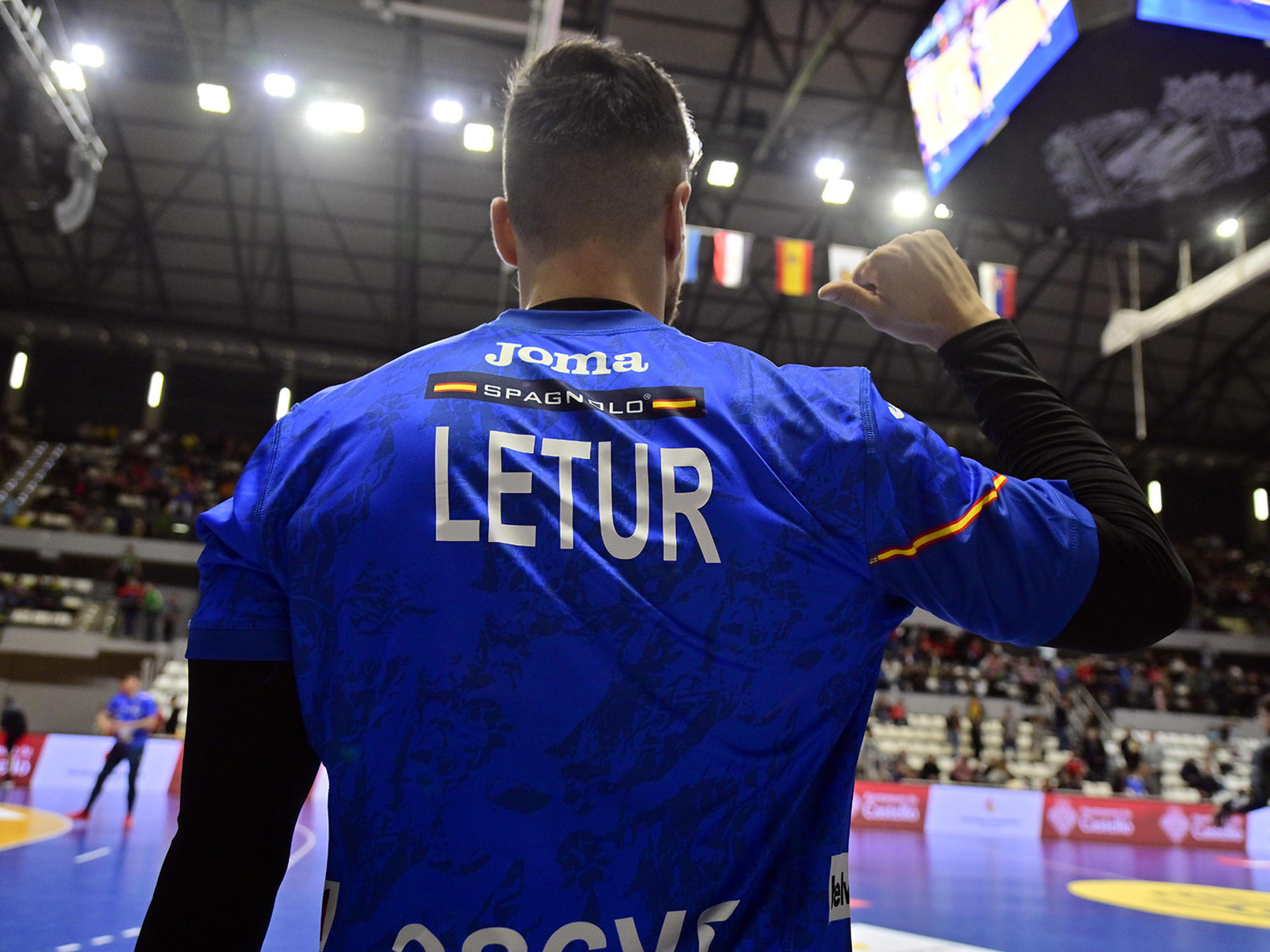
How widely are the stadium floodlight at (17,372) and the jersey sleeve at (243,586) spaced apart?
27442 millimetres

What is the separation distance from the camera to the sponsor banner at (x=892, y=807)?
1426 centimetres

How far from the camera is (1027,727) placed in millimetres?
19531

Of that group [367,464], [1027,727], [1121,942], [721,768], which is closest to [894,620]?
[721,768]

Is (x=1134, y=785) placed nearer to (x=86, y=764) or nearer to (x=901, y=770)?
(x=901, y=770)

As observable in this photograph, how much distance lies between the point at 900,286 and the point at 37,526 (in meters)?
22.7

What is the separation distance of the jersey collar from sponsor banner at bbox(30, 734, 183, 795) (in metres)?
A: 13.7

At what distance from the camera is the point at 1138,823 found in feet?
48.0

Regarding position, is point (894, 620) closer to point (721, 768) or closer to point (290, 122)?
point (721, 768)

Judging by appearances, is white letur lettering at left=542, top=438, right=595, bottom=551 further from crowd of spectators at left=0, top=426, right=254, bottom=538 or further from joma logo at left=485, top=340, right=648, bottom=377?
crowd of spectators at left=0, top=426, right=254, bottom=538

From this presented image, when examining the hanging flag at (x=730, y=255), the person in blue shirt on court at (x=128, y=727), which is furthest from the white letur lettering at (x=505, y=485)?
the hanging flag at (x=730, y=255)

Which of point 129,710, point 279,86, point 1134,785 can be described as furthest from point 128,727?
point 1134,785

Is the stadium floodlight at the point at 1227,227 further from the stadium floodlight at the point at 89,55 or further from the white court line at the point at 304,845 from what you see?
the stadium floodlight at the point at 89,55

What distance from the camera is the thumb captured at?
1113 millimetres

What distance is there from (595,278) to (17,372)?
90.8 feet
